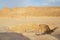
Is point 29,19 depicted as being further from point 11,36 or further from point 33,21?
point 11,36

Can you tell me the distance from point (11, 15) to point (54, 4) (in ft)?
2.82

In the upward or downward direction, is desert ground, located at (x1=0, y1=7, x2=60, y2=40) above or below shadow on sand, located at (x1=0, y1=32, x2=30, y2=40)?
above

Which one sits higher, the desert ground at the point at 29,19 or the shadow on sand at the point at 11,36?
the desert ground at the point at 29,19

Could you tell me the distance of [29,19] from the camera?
270cm

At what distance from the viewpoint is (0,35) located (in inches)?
104

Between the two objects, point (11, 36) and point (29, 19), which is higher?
point (29, 19)

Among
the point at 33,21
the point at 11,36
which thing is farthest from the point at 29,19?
the point at 11,36

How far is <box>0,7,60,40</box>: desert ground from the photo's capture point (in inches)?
104

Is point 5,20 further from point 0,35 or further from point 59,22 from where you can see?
point 59,22

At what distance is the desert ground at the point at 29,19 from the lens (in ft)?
8.68

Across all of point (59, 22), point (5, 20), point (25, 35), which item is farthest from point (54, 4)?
point (5, 20)

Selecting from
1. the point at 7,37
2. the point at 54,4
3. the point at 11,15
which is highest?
the point at 54,4

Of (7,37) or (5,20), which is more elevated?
(5,20)

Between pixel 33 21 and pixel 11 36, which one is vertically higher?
pixel 33 21
